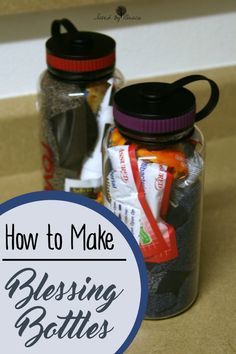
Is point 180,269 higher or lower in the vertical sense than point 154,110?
lower

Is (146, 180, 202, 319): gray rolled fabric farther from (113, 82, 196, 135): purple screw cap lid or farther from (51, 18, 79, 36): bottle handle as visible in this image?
(51, 18, 79, 36): bottle handle

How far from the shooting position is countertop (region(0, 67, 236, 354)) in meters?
0.66

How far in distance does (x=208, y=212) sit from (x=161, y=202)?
0.82 feet

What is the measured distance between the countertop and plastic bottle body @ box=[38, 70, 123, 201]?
0.34 feet

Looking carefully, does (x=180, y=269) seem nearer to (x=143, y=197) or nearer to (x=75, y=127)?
(x=143, y=197)

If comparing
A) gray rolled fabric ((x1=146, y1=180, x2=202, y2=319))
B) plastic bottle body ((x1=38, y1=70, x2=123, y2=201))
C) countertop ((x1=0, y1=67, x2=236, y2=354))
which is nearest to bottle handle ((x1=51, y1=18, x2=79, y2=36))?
plastic bottle body ((x1=38, y1=70, x2=123, y2=201))

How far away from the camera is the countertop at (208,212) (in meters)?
0.66

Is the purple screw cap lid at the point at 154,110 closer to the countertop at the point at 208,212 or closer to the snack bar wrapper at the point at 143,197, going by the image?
the snack bar wrapper at the point at 143,197

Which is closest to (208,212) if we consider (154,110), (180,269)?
(180,269)

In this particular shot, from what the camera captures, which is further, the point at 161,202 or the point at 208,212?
the point at 208,212

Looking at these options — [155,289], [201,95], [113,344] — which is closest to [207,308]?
[155,289]

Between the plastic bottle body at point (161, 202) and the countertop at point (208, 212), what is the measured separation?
0.10 feet

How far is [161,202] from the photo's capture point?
62 centimetres

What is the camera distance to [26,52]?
2.96 ft
